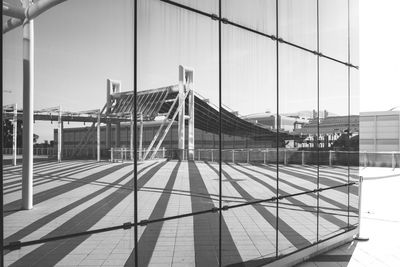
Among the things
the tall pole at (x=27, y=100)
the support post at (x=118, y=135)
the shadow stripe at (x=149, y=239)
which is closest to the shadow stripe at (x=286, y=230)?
the shadow stripe at (x=149, y=239)

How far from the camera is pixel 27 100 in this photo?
662cm

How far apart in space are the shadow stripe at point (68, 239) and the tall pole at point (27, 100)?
4.33ft

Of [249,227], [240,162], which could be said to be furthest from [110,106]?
[249,227]

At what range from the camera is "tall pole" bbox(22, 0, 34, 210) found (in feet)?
21.3

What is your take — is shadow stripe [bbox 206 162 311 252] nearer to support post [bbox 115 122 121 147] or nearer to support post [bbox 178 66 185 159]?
support post [bbox 178 66 185 159]

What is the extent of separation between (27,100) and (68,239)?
3.33m

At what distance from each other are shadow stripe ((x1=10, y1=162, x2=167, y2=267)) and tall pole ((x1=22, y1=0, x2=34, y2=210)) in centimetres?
132

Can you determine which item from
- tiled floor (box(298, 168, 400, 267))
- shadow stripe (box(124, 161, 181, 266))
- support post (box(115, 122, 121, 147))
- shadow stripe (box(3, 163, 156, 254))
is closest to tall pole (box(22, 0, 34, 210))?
shadow stripe (box(3, 163, 156, 254))

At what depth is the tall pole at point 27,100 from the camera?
649cm

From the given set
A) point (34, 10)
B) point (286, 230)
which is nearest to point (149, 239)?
point (286, 230)

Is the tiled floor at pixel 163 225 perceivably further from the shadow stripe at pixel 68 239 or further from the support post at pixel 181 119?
the support post at pixel 181 119

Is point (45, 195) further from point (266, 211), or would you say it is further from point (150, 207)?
point (266, 211)

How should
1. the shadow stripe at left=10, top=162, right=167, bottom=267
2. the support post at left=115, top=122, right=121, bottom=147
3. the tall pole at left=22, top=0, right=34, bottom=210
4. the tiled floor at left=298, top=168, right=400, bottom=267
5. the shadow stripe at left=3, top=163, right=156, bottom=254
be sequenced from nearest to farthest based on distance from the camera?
the shadow stripe at left=10, top=162, right=167, bottom=267 < the tiled floor at left=298, top=168, right=400, bottom=267 < the shadow stripe at left=3, top=163, right=156, bottom=254 < the tall pole at left=22, top=0, right=34, bottom=210 < the support post at left=115, top=122, right=121, bottom=147

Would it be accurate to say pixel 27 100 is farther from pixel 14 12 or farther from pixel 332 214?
pixel 332 214
